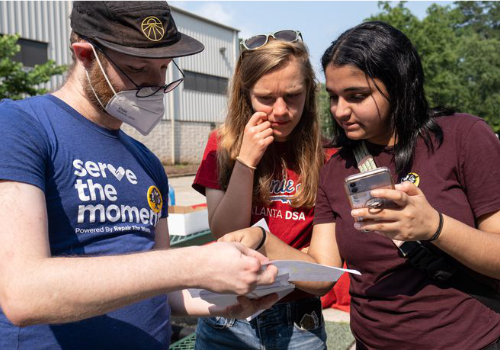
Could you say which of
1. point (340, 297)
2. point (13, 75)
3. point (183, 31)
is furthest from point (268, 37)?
point (183, 31)

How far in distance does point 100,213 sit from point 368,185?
87cm

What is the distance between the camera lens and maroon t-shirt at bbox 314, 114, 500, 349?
1.67 m

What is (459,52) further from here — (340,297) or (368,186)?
(368,186)

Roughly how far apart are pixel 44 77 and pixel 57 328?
10776 mm

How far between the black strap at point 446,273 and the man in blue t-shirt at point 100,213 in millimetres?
549

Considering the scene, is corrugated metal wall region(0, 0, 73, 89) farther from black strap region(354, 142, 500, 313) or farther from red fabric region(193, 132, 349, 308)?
black strap region(354, 142, 500, 313)

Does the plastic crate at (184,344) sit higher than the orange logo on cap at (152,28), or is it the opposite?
the orange logo on cap at (152,28)

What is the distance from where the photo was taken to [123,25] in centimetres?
162

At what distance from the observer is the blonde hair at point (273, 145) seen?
2.18m

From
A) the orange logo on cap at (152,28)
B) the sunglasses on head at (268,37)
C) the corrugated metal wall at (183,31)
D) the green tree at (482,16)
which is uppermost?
the green tree at (482,16)

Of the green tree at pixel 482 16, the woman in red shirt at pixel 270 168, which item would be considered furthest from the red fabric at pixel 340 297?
the green tree at pixel 482 16

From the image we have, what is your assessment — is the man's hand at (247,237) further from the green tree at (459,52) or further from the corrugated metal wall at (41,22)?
the corrugated metal wall at (41,22)

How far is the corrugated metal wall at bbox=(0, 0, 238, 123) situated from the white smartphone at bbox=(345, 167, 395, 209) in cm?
1477

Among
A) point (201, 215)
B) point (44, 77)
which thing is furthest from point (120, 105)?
point (44, 77)
